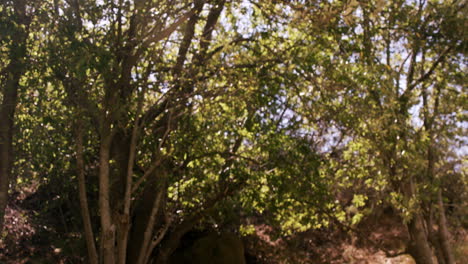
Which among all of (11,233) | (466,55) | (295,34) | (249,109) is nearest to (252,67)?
(249,109)

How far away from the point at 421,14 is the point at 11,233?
9.71 m

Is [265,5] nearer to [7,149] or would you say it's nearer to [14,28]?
[14,28]

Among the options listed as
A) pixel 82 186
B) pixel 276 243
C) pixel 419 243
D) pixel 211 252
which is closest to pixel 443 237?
pixel 419 243

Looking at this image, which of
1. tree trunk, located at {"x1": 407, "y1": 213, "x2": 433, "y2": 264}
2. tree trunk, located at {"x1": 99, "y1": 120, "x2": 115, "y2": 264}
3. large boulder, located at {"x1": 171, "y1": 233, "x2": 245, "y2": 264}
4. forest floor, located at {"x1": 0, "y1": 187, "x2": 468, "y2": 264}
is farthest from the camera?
large boulder, located at {"x1": 171, "y1": 233, "x2": 245, "y2": 264}

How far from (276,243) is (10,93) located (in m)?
9.76

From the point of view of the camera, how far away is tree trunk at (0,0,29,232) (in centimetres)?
686

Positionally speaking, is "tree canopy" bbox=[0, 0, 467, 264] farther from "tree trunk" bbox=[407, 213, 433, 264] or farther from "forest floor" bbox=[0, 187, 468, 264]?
"forest floor" bbox=[0, 187, 468, 264]

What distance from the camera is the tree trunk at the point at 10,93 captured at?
6.86m

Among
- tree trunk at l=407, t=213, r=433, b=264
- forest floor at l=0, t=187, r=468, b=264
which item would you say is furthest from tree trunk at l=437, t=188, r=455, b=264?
forest floor at l=0, t=187, r=468, b=264

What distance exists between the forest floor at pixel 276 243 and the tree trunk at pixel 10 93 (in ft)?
8.09

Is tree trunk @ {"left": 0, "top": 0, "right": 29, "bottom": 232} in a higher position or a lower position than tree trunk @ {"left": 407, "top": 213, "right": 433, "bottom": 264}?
higher

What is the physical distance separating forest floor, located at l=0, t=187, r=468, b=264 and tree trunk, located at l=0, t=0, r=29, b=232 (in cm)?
247

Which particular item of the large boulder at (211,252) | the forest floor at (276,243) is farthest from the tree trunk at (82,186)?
the large boulder at (211,252)

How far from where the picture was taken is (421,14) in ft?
31.9
